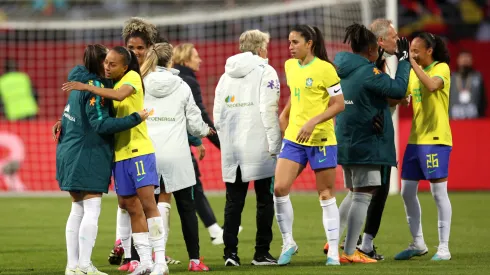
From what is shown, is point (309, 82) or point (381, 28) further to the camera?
point (381, 28)

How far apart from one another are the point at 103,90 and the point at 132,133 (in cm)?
43

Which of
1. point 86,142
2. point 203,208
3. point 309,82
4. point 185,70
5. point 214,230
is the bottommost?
point 214,230

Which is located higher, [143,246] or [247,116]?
[247,116]

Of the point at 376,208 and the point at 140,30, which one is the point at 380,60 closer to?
the point at 376,208

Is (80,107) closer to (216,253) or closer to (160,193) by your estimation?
(160,193)

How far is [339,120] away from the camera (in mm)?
8859

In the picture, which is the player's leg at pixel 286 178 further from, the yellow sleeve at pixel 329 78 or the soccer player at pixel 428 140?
the soccer player at pixel 428 140

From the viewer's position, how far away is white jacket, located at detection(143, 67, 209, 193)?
27.3 feet

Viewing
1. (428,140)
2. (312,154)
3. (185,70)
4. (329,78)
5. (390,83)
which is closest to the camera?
(329,78)

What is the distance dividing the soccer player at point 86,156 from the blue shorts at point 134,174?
9 centimetres

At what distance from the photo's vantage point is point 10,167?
17500 mm

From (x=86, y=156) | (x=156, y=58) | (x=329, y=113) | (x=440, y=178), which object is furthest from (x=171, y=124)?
(x=440, y=178)

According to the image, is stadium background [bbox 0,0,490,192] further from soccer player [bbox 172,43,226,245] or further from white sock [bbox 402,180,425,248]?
white sock [bbox 402,180,425,248]

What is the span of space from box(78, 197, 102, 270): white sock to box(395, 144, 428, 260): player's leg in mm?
2829
